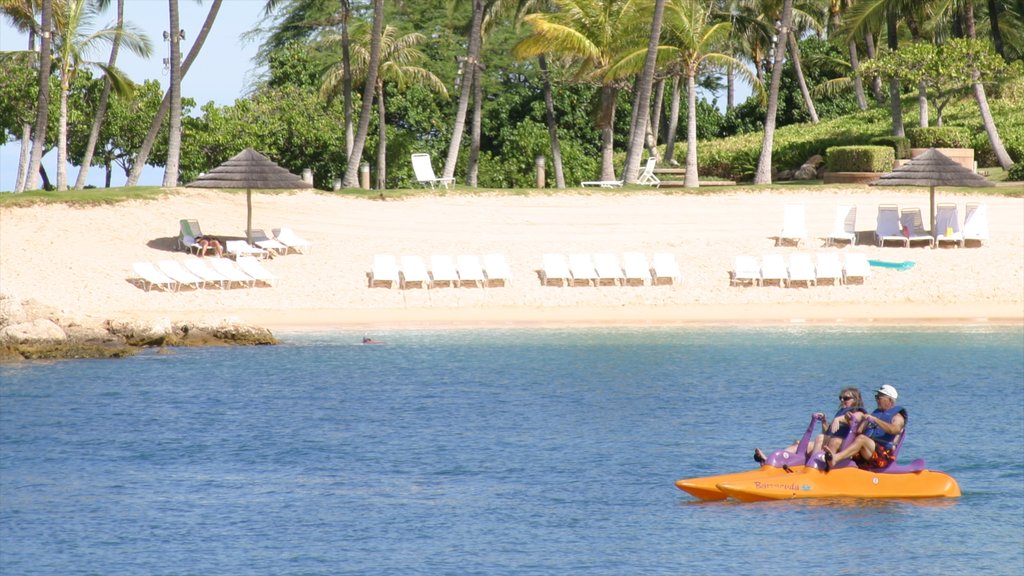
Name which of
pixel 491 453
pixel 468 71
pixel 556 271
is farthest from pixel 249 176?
pixel 491 453

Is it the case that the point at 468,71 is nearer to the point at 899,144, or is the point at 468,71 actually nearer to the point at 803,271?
the point at 899,144

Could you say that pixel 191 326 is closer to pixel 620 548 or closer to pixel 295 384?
pixel 295 384

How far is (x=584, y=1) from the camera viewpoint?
42406 millimetres

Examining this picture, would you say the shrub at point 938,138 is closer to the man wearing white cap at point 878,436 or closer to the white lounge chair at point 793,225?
the white lounge chair at point 793,225

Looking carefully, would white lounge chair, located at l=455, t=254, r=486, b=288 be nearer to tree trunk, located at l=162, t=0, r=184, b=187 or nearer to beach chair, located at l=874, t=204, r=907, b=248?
beach chair, located at l=874, t=204, r=907, b=248

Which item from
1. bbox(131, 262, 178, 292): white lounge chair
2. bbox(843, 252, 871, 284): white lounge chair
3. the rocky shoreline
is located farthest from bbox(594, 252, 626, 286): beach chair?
bbox(131, 262, 178, 292): white lounge chair

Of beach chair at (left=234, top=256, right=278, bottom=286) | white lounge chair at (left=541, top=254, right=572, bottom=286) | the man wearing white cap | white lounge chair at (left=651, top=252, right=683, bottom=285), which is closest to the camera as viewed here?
the man wearing white cap

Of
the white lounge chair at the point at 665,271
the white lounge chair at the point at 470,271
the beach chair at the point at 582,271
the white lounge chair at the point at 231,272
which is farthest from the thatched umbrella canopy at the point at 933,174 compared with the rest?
the white lounge chair at the point at 231,272

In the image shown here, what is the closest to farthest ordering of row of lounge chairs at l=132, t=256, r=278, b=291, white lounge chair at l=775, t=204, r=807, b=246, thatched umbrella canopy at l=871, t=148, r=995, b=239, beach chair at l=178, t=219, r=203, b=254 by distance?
row of lounge chairs at l=132, t=256, r=278, b=291 → thatched umbrella canopy at l=871, t=148, r=995, b=239 → beach chair at l=178, t=219, r=203, b=254 → white lounge chair at l=775, t=204, r=807, b=246

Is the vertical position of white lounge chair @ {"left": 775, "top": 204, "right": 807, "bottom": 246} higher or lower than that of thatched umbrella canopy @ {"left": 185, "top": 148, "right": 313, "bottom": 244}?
lower

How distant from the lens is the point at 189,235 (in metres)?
32.5

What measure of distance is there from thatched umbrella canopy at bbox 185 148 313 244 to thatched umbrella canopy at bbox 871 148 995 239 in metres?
12.6

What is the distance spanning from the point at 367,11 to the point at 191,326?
105 feet

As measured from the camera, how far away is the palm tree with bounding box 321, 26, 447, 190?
47688 millimetres
